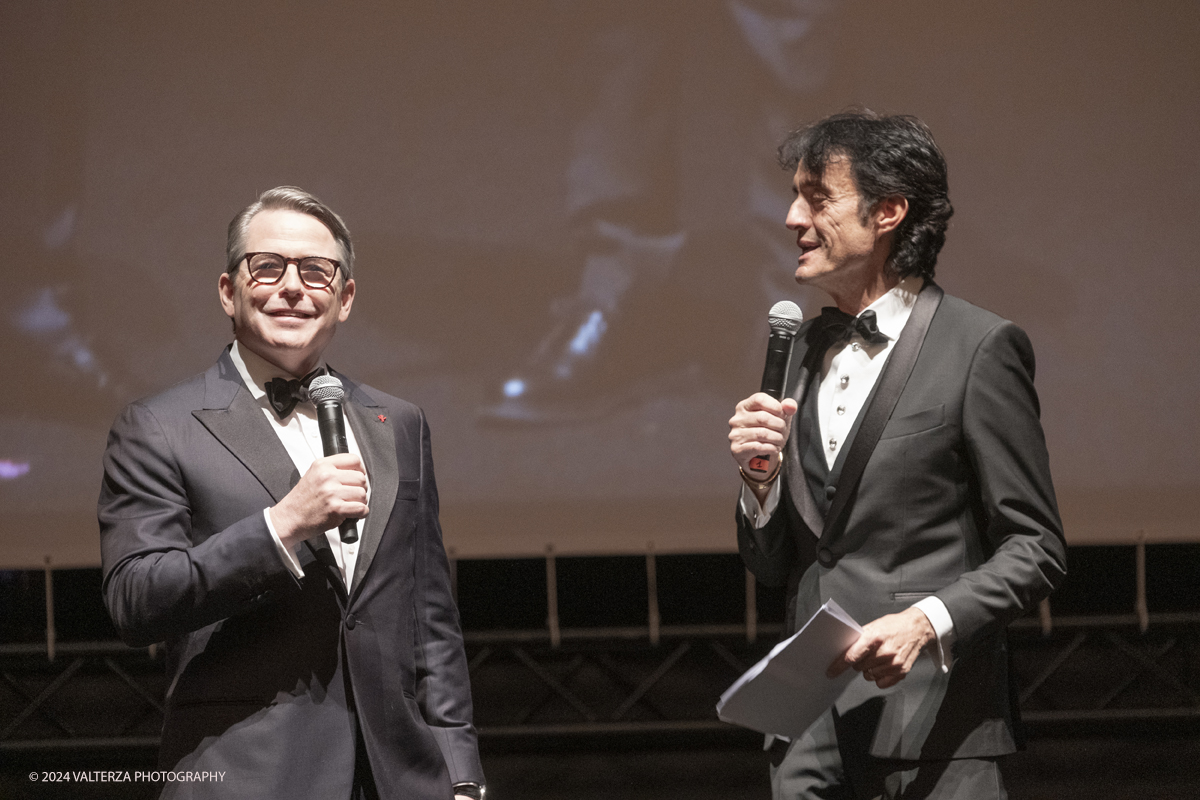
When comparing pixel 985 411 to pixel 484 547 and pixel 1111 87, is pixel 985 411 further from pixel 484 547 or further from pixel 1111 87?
pixel 1111 87

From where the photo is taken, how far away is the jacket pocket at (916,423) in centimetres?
160

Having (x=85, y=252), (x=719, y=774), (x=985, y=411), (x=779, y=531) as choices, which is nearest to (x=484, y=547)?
(x=719, y=774)

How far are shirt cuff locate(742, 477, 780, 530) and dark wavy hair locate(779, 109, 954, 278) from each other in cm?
43

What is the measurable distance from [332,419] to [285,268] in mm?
301

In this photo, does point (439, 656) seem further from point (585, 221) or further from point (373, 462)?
point (585, 221)

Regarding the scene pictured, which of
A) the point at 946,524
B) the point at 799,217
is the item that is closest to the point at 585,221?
the point at 799,217

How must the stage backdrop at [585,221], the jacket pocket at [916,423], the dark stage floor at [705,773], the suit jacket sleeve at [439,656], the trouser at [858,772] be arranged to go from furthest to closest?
the stage backdrop at [585,221] → the dark stage floor at [705,773] → the suit jacket sleeve at [439,656] → the jacket pocket at [916,423] → the trouser at [858,772]

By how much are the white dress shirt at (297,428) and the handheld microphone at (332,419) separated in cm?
10

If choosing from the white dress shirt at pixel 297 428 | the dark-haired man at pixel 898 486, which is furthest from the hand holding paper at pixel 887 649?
the white dress shirt at pixel 297 428

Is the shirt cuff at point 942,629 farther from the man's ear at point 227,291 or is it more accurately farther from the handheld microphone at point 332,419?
the man's ear at point 227,291

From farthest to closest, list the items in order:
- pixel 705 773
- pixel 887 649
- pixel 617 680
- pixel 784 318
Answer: pixel 617 680
pixel 705 773
pixel 784 318
pixel 887 649

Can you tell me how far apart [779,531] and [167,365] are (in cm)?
342

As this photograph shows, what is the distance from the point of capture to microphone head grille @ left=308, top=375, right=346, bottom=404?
5.08 ft

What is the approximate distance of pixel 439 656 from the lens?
68.7 inches
